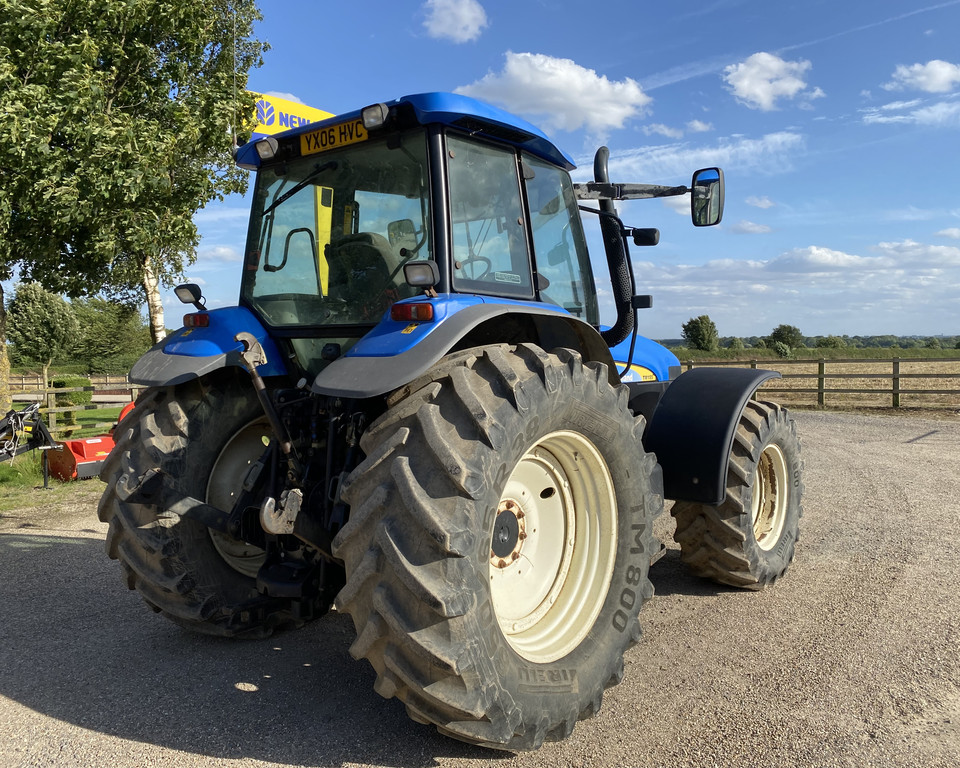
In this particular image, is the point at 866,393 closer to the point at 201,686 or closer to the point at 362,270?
the point at 362,270

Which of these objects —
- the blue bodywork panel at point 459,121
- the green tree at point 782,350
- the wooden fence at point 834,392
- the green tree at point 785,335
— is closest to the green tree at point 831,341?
the green tree at point 785,335

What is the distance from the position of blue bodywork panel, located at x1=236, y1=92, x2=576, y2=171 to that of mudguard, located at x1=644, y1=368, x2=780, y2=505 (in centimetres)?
154

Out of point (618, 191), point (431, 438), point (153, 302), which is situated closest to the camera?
point (431, 438)

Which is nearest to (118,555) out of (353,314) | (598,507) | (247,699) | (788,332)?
(247,699)

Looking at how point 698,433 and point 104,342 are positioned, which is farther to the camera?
point 104,342

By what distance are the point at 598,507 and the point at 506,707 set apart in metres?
1.00

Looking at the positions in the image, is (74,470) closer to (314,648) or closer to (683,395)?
(314,648)

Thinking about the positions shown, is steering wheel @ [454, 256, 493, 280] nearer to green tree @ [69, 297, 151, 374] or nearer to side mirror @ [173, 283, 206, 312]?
side mirror @ [173, 283, 206, 312]

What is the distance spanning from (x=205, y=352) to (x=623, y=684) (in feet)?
7.78

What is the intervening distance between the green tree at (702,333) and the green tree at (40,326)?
29714 mm

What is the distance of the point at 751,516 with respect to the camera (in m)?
4.30

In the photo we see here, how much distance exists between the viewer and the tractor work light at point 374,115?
2.93 m

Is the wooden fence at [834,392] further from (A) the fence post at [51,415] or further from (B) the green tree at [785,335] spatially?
(B) the green tree at [785,335]

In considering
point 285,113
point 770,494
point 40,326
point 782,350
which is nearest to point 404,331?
point 770,494
